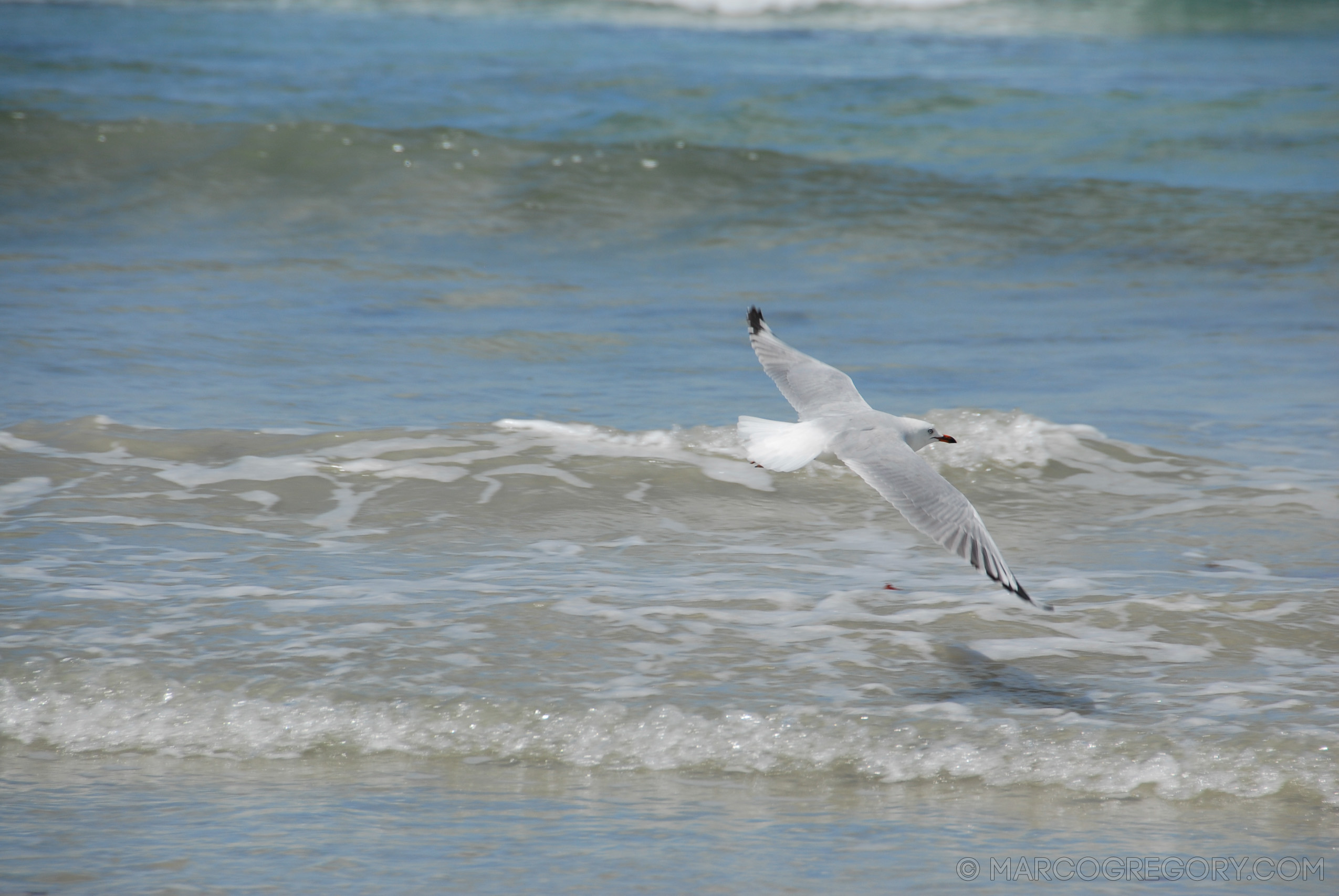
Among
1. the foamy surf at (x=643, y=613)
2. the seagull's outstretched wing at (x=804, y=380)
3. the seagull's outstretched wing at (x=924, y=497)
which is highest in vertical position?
the seagull's outstretched wing at (x=804, y=380)

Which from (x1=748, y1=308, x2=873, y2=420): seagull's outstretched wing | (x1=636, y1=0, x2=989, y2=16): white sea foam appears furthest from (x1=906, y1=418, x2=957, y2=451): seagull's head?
(x1=636, y1=0, x2=989, y2=16): white sea foam

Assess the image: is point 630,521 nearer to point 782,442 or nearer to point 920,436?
point 782,442

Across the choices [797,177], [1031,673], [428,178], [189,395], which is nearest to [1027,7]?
[797,177]

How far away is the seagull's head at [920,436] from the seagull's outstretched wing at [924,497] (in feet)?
0.27

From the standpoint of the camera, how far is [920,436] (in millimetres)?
4348

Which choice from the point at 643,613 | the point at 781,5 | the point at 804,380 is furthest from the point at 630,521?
the point at 781,5

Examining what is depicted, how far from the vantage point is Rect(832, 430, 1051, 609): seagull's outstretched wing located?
3.49m

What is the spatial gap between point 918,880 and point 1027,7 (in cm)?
2161

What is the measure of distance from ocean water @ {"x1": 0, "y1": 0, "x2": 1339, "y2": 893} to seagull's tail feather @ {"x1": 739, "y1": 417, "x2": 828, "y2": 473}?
386 millimetres

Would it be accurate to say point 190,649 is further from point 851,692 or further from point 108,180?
point 108,180

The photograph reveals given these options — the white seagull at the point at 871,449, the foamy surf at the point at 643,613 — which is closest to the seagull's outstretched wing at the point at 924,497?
the white seagull at the point at 871,449

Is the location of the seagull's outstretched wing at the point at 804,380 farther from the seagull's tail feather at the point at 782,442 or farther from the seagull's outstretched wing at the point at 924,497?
the seagull's outstretched wing at the point at 924,497

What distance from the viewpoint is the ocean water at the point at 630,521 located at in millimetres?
2855

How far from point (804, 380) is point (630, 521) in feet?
2.55
